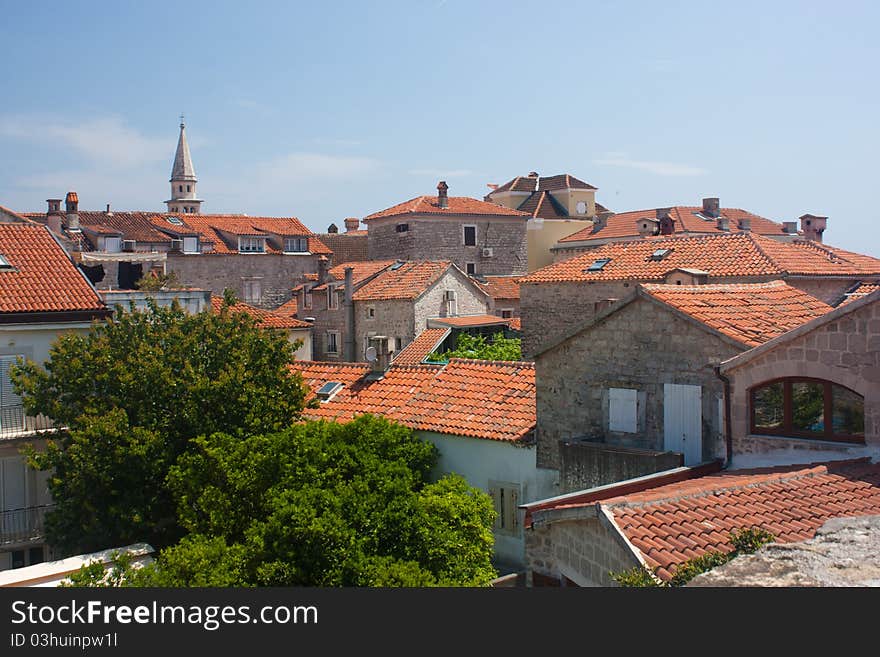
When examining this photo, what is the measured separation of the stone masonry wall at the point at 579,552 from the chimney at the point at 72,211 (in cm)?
4845

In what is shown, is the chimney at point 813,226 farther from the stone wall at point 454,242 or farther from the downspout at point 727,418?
the downspout at point 727,418

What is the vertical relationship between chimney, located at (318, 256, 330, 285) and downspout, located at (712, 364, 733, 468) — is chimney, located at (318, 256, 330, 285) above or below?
above

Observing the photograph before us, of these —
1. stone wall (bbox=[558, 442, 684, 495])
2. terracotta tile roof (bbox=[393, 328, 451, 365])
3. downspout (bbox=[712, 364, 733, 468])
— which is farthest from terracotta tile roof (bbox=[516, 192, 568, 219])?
downspout (bbox=[712, 364, 733, 468])

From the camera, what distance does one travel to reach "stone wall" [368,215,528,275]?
53531mm

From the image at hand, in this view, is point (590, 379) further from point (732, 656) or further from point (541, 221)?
point (541, 221)

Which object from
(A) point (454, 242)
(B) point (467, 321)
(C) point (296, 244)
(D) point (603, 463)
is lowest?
(D) point (603, 463)

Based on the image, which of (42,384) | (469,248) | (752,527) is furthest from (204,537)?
(469,248)

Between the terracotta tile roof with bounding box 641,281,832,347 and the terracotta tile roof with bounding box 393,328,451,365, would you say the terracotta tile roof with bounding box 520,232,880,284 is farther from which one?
the terracotta tile roof with bounding box 641,281,832,347

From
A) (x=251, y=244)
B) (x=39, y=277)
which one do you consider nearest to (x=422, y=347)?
(x=39, y=277)

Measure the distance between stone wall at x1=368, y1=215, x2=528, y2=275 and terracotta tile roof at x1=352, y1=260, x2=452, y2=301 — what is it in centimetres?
691

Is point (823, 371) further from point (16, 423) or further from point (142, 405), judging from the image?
point (16, 423)

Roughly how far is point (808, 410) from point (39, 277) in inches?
718

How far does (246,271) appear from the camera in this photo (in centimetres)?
5738

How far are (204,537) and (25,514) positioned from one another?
7561mm
